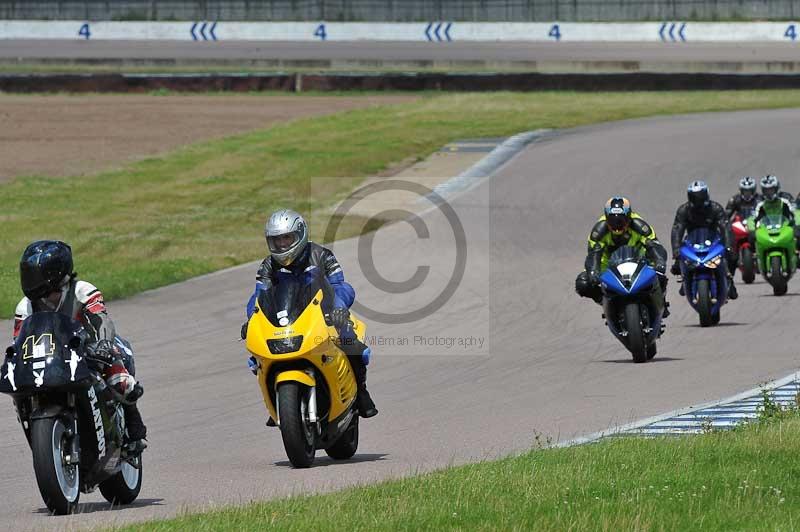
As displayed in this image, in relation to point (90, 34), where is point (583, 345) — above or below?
below

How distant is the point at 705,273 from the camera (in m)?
18.5

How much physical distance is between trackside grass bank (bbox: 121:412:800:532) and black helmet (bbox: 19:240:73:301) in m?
1.67

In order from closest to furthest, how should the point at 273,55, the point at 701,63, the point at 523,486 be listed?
the point at 523,486, the point at 701,63, the point at 273,55

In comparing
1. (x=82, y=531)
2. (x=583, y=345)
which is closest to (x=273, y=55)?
(x=583, y=345)

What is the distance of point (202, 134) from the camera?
4175 centimetres

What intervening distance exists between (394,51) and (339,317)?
5116cm

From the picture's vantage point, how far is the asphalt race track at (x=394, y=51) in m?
56.8

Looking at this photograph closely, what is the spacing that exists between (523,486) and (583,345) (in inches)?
360

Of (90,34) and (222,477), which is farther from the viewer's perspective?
(90,34)

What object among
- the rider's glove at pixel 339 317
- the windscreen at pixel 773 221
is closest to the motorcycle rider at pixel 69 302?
the rider's glove at pixel 339 317

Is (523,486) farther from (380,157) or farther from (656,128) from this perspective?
(656,128)

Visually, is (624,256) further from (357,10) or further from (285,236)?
(357,10)

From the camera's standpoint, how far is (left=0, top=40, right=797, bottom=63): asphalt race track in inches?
2235

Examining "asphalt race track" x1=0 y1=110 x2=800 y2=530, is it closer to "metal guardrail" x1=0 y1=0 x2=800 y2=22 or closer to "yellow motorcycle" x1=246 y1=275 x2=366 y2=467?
"yellow motorcycle" x1=246 y1=275 x2=366 y2=467
